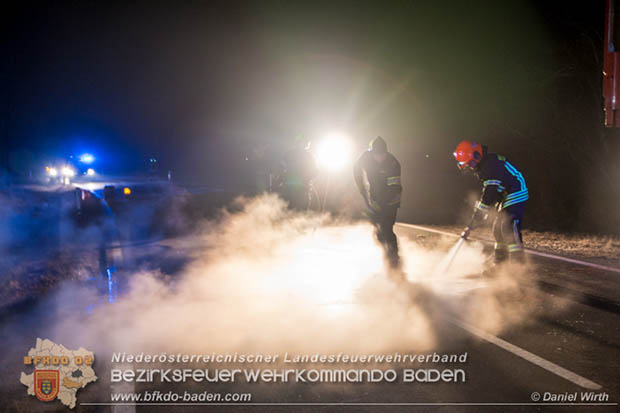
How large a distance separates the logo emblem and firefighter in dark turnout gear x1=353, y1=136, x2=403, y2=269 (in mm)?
4789

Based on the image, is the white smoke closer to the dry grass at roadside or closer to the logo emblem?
the logo emblem

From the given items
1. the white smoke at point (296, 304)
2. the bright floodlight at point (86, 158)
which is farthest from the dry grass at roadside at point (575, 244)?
the bright floodlight at point (86, 158)

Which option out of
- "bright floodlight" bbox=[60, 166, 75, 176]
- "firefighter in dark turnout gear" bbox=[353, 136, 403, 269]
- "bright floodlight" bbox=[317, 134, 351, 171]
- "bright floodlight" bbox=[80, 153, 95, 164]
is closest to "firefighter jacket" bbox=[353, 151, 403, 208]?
"firefighter in dark turnout gear" bbox=[353, 136, 403, 269]

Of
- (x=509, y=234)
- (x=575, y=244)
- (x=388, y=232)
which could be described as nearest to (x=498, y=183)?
(x=509, y=234)

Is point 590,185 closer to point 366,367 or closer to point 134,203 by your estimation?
point 366,367

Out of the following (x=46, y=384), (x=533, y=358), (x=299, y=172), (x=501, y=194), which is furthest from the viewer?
(x=299, y=172)

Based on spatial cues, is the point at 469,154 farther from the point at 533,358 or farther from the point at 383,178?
the point at 533,358

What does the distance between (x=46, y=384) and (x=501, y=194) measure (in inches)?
229

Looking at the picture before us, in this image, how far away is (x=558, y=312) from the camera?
198 inches

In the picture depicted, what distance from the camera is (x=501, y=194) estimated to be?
21.1ft

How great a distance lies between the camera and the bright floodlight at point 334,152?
18.0 m

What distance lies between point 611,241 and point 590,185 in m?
6.51

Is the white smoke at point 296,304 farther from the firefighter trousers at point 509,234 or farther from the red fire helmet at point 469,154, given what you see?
the red fire helmet at point 469,154

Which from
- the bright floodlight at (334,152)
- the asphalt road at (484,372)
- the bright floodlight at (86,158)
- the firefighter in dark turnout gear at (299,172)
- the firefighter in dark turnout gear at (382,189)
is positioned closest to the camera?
the asphalt road at (484,372)
